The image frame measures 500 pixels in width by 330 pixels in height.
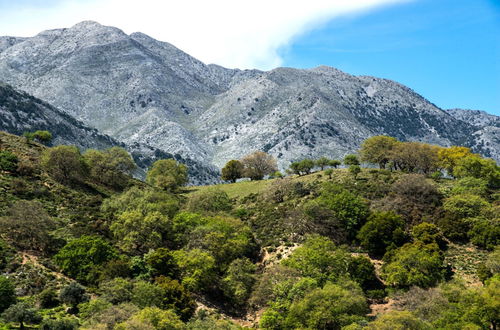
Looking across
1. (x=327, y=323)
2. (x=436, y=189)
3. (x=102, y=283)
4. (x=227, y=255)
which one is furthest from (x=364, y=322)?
(x=436, y=189)

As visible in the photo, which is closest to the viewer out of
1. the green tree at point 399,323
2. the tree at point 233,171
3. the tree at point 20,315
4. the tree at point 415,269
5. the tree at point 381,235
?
the green tree at point 399,323

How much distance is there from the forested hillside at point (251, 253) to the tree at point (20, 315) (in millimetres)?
178

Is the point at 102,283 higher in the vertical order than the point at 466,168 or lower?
lower

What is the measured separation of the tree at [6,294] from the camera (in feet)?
180

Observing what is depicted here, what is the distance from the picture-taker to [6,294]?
55.5 m

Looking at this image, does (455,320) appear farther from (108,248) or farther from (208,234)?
(108,248)

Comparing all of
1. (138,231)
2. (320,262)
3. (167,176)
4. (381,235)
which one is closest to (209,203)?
(138,231)

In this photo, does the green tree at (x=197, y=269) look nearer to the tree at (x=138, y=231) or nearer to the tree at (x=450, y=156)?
the tree at (x=138, y=231)

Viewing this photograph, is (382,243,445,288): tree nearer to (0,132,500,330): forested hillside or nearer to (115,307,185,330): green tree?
(0,132,500,330): forested hillside

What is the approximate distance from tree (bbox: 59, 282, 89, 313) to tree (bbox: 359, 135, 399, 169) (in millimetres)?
96838

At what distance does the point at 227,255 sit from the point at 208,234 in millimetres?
5243

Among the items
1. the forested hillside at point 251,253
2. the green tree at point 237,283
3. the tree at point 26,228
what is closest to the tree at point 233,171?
the forested hillside at point 251,253

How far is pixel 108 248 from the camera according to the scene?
7350cm

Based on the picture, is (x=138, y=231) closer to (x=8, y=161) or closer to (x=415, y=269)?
(x=8, y=161)
